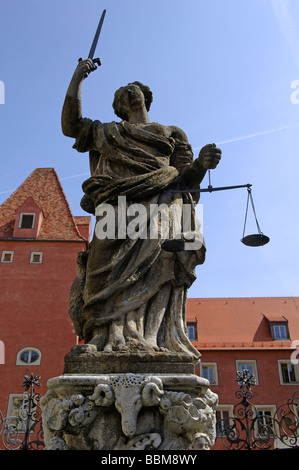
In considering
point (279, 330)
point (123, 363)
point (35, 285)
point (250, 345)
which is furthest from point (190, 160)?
point (279, 330)

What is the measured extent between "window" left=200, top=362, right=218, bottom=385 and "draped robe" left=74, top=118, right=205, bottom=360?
1173 inches

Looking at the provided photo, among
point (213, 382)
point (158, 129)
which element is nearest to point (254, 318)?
point (213, 382)

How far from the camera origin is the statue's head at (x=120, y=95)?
5.71 m

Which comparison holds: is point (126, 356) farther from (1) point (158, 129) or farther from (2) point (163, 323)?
(1) point (158, 129)

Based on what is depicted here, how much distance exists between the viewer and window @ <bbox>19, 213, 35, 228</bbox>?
1387 inches

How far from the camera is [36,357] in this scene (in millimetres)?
29938

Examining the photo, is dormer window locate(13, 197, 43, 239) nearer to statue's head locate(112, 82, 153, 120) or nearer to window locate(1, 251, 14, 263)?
window locate(1, 251, 14, 263)

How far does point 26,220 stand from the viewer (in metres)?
35.5

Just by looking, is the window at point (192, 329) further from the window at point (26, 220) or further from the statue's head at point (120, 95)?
the statue's head at point (120, 95)

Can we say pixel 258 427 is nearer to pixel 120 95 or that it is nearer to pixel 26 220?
pixel 120 95

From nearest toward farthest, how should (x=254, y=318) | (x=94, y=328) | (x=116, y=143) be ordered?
1. (x=94, y=328)
2. (x=116, y=143)
3. (x=254, y=318)

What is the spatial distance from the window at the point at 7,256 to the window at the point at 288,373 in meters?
20.2

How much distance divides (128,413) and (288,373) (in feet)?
105
